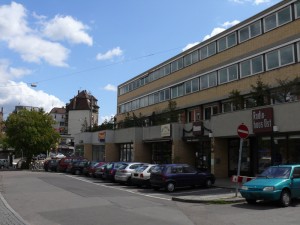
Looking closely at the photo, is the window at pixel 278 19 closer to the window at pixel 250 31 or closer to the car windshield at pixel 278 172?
the window at pixel 250 31

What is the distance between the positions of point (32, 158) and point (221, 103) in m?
31.2

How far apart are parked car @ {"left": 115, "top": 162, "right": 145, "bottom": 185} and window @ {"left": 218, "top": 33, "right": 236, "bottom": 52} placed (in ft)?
47.6

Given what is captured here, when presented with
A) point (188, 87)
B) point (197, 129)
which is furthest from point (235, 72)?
point (188, 87)

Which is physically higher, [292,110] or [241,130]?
[292,110]

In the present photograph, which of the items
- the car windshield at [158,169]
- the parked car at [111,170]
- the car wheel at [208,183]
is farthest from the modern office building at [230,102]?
the parked car at [111,170]

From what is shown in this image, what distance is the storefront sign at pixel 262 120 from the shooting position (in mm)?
22688

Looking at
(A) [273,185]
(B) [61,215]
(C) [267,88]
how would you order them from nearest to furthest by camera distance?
(B) [61,215] < (A) [273,185] < (C) [267,88]

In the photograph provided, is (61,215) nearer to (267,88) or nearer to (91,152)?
(267,88)

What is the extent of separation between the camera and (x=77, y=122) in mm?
117000

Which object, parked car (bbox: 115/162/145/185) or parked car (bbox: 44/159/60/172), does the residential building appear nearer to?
parked car (bbox: 44/159/60/172)

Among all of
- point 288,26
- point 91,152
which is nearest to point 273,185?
point 288,26

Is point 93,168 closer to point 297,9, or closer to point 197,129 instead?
point 197,129

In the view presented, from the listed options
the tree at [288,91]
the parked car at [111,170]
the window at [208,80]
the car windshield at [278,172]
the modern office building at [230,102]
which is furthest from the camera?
the window at [208,80]

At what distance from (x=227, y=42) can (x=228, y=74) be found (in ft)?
9.50
